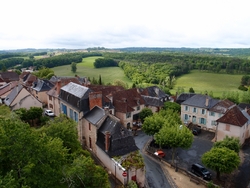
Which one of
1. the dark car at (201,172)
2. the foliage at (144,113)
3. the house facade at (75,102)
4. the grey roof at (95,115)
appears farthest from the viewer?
the foliage at (144,113)

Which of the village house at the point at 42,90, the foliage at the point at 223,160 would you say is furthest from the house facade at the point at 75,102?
the foliage at the point at 223,160

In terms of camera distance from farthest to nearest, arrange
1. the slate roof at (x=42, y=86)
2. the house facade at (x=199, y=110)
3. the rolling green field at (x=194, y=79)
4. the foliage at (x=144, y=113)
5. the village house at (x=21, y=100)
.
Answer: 1. the rolling green field at (x=194, y=79)
2. the slate roof at (x=42, y=86)
3. the house facade at (x=199, y=110)
4. the foliage at (x=144, y=113)
5. the village house at (x=21, y=100)

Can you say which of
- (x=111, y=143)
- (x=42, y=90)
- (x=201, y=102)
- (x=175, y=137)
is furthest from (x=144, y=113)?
(x=42, y=90)

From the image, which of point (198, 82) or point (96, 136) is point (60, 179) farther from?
point (198, 82)

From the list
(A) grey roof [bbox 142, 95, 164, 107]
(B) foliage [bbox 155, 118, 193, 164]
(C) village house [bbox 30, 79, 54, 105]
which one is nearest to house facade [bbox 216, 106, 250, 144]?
(B) foliage [bbox 155, 118, 193, 164]

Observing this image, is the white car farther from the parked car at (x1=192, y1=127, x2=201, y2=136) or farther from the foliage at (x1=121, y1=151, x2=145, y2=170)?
the parked car at (x1=192, y1=127, x2=201, y2=136)

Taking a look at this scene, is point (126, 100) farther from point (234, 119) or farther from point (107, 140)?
point (234, 119)

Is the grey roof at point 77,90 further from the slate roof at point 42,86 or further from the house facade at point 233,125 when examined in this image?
the house facade at point 233,125
